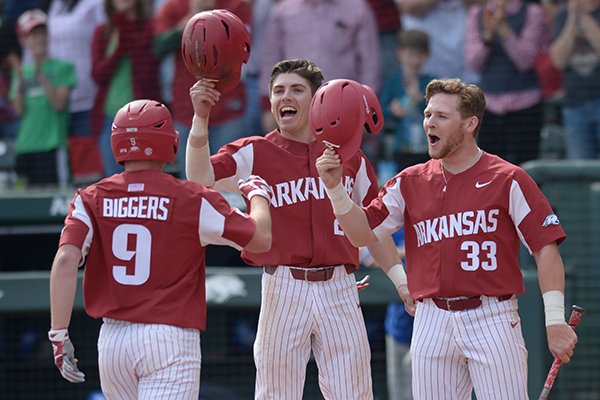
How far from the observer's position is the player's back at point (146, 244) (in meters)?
4.38

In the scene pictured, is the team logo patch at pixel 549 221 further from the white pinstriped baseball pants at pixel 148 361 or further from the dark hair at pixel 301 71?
the white pinstriped baseball pants at pixel 148 361

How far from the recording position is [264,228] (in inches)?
178

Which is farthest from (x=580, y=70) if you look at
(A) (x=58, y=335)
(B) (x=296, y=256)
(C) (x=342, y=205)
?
(A) (x=58, y=335)

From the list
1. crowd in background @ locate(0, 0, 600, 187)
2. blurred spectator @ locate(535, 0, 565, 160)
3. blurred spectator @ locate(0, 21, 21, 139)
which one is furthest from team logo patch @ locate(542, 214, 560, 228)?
blurred spectator @ locate(0, 21, 21, 139)

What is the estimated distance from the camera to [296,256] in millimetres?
4934

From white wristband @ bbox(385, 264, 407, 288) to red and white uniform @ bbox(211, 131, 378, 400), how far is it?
18cm

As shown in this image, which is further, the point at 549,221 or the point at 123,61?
the point at 123,61

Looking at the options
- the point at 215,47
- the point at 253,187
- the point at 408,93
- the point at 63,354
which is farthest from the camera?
the point at 408,93

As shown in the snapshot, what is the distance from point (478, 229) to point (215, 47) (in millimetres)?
1370

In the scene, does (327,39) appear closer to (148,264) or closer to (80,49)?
(80,49)

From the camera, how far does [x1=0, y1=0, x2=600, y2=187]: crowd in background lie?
787 centimetres

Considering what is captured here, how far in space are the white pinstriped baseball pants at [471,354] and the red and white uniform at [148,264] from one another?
0.89m

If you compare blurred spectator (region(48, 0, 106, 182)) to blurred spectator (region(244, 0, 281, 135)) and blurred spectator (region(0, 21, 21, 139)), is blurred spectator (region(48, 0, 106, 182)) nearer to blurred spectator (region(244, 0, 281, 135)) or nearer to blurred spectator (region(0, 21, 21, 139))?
blurred spectator (region(0, 21, 21, 139))

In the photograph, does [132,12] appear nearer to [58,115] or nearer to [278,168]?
[58,115]
